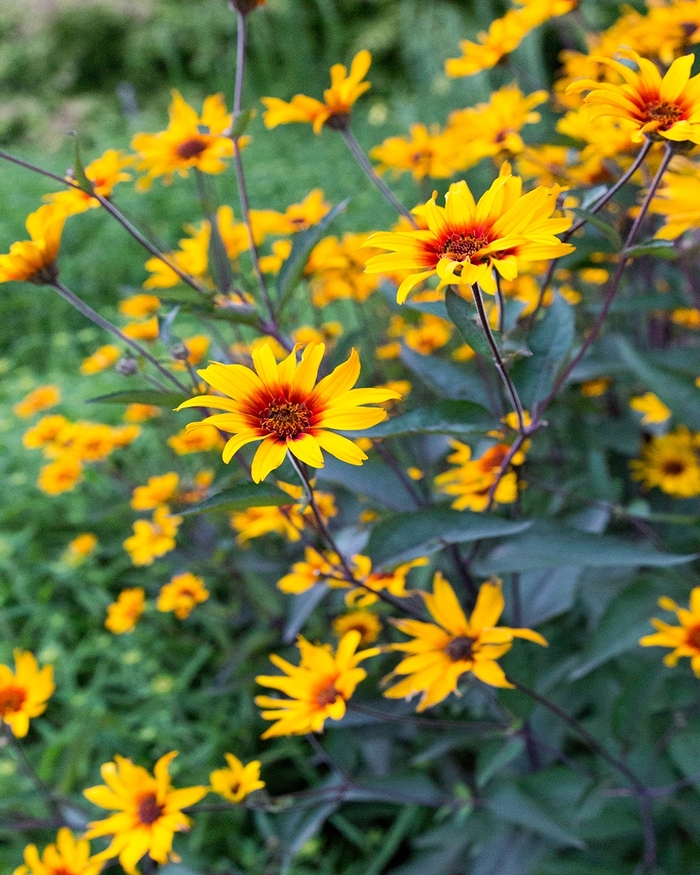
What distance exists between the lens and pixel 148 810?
2.53ft

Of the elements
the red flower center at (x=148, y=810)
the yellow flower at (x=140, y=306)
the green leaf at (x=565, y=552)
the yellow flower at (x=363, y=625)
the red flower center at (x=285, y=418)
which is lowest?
the yellow flower at (x=363, y=625)

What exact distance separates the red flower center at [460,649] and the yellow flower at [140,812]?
29 cm

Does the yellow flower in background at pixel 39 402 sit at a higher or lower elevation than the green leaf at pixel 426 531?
lower

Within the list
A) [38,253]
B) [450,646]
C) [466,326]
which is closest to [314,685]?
[450,646]

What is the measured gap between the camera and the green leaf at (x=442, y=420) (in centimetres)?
67

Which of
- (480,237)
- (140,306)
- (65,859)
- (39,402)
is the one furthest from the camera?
(39,402)

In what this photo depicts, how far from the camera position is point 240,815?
1.21 m

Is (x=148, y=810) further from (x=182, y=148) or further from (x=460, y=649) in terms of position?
(x=182, y=148)

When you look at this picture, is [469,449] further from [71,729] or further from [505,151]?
[71,729]

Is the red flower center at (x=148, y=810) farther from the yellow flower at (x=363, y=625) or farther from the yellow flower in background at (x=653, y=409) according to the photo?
the yellow flower in background at (x=653, y=409)

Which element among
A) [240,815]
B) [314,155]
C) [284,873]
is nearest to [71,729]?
[240,815]

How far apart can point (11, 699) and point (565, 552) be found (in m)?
0.70

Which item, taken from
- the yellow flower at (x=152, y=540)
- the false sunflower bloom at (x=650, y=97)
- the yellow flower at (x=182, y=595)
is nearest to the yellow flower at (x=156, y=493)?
→ the yellow flower at (x=152, y=540)

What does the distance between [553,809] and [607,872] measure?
0.35 feet
